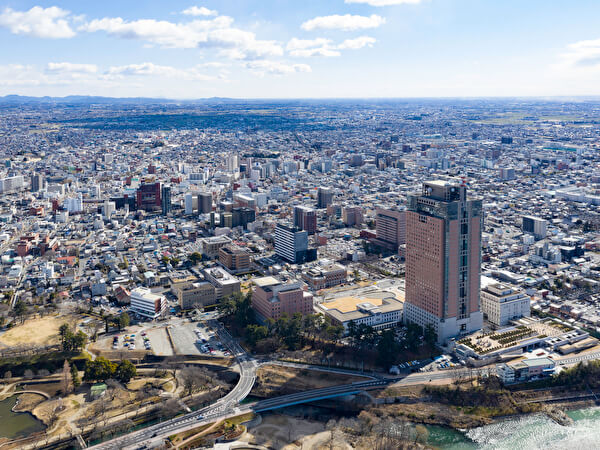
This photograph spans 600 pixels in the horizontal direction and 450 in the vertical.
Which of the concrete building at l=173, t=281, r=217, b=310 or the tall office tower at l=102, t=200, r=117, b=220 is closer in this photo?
the concrete building at l=173, t=281, r=217, b=310

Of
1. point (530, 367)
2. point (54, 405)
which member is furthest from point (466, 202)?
point (54, 405)

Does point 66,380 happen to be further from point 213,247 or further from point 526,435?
point 213,247

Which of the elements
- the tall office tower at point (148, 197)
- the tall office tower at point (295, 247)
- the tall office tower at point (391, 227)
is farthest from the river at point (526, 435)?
the tall office tower at point (148, 197)

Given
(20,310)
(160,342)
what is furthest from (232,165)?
(160,342)

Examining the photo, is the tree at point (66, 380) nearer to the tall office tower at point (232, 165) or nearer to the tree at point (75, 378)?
the tree at point (75, 378)

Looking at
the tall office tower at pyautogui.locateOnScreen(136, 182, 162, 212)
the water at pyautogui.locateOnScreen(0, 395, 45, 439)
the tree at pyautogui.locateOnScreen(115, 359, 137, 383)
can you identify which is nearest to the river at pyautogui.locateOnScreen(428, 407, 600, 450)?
the tree at pyautogui.locateOnScreen(115, 359, 137, 383)

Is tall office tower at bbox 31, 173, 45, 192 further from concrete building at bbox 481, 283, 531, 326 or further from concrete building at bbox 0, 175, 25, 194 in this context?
concrete building at bbox 481, 283, 531, 326
